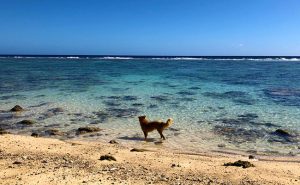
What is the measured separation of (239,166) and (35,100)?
1564 cm

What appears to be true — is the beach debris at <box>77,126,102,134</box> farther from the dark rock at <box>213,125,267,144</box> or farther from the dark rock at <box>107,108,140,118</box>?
the dark rock at <box>213,125,267,144</box>

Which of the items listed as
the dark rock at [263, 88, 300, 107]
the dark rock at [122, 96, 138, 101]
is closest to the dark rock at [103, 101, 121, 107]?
the dark rock at [122, 96, 138, 101]

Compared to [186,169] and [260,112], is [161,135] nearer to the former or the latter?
[186,169]

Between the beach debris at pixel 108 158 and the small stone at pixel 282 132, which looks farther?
the small stone at pixel 282 132

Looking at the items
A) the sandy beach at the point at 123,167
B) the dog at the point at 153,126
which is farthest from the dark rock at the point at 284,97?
the sandy beach at the point at 123,167

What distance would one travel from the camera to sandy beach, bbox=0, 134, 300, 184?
309 inches

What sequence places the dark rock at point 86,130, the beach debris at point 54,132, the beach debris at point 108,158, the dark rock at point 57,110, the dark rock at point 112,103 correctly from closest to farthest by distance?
1. the beach debris at point 108,158
2. the beach debris at point 54,132
3. the dark rock at point 86,130
4. the dark rock at point 57,110
5. the dark rock at point 112,103

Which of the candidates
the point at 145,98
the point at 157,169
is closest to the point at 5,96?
the point at 145,98

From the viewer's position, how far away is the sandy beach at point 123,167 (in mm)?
7855

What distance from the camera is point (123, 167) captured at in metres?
8.80

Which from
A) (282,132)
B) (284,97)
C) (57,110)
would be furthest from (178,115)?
(284,97)

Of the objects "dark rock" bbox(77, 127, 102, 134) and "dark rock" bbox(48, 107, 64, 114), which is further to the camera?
"dark rock" bbox(48, 107, 64, 114)

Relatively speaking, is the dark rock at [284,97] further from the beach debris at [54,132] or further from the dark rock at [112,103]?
the beach debris at [54,132]

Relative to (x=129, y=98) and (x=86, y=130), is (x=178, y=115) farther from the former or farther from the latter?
(x=129, y=98)
